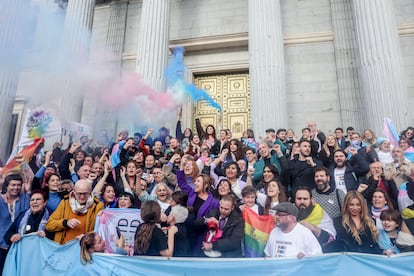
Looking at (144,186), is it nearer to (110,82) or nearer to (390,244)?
(390,244)

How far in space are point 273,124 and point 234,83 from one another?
436 cm

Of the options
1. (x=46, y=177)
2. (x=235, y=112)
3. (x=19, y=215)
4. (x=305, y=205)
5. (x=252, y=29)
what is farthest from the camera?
(x=235, y=112)

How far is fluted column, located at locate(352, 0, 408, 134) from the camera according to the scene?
9.10 meters

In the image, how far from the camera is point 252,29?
10.7m

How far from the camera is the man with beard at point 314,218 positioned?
366 cm

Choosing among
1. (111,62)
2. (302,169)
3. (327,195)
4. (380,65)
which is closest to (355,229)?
(327,195)

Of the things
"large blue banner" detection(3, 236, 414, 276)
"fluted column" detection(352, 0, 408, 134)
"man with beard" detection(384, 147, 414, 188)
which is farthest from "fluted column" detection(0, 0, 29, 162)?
"fluted column" detection(352, 0, 408, 134)

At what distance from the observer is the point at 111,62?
45.8 ft

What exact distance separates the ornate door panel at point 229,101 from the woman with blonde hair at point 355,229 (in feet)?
29.9

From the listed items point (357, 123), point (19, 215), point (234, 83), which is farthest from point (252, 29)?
point (19, 215)

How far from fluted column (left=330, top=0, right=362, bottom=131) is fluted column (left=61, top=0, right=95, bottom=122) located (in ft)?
31.5

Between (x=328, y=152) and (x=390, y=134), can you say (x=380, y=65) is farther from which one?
(x=328, y=152)

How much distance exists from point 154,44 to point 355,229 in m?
9.50

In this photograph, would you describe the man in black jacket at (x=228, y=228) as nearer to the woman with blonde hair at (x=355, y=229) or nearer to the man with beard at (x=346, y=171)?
the woman with blonde hair at (x=355, y=229)
